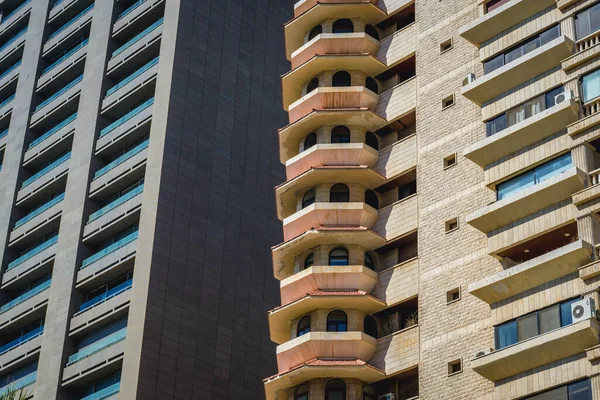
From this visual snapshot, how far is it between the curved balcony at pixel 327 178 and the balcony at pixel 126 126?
17553mm

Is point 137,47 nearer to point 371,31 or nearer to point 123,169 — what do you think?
point 123,169

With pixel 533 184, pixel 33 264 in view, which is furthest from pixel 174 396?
pixel 533 184

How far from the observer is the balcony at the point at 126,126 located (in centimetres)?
8781

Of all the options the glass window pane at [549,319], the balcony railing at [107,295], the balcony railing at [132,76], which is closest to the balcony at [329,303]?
the glass window pane at [549,319]

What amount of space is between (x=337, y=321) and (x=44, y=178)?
A: 35572 millimetres

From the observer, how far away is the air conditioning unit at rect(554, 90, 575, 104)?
198 feet

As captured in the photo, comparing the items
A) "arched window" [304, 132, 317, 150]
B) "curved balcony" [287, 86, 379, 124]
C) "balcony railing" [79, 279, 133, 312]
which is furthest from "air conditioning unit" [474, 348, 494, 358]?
"balcony railing" [79, 279, 133, 312]

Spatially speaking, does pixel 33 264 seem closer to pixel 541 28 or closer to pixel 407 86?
pixel 407 86

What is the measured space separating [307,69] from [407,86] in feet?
21.6

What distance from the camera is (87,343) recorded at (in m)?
82.5

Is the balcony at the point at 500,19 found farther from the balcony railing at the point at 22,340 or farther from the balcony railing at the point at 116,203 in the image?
the balcony railing at the point at 22,340

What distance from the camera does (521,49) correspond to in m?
65.1

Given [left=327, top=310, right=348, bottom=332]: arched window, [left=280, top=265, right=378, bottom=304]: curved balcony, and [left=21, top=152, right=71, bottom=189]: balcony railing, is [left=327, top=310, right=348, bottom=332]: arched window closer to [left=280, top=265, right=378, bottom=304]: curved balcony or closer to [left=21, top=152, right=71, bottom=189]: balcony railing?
[left=280, top=265, right=378, bottom=304]: curved balcony

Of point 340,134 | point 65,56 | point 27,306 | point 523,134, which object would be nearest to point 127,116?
point 27,306
